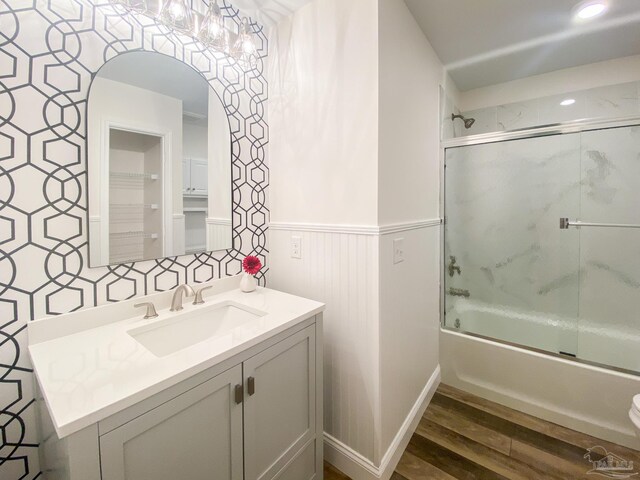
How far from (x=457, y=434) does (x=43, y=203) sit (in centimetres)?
222

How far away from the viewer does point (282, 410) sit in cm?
106

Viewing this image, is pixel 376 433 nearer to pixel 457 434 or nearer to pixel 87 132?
pixel 457 434

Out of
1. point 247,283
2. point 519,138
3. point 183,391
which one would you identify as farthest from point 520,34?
point 183,391

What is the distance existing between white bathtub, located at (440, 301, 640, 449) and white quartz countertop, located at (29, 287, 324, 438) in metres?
1.52

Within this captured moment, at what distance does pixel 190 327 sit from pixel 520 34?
2.48 metres

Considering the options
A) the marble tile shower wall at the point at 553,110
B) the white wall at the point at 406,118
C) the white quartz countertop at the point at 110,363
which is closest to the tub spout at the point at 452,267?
the white wall at the point at 406,118

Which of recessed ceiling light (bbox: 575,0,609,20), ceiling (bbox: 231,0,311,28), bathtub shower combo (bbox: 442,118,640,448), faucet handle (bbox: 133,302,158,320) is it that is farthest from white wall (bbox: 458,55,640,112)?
faucet handle (bbox: 133,302,158,320)

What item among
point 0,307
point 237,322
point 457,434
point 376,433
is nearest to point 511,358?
point 457,434

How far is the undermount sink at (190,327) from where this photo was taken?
3.53 feet

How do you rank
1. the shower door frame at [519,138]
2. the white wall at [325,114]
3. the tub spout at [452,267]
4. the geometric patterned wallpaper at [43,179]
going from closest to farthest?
1. the geometric patterned wallpaper at [43,179]
2. the white wall at [325,114]
3. the shower door frame at [519,138]
4. the tub spout at [452,267]

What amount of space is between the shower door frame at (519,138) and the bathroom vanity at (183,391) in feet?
4.43

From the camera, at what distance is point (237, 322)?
4.19 feet

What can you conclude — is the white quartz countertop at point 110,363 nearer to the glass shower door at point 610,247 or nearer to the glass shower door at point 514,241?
the glass shower door at point 514,241

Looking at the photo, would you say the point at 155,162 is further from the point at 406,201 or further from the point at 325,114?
the point at 406,201
